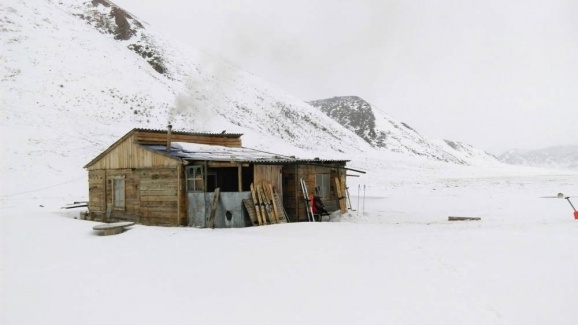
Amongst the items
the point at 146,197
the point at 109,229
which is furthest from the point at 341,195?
the point at 109,229

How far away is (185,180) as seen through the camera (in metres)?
17.9

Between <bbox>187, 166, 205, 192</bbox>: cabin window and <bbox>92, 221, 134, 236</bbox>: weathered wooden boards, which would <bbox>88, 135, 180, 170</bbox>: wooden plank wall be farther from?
<bbox>92, 221, 134, 236</bbox>: weathered wooden boards

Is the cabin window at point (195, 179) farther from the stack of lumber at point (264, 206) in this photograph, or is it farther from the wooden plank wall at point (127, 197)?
the wooden plank wall at point (127, 197)

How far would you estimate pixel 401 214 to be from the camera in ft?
74.6

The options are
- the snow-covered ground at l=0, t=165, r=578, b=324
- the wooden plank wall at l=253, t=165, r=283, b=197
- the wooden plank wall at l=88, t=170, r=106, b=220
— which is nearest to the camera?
the snow-covered ground at l=0, t=165, r=578, b=324

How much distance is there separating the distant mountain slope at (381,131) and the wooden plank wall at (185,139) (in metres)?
78.0

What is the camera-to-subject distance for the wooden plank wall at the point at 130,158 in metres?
18.4

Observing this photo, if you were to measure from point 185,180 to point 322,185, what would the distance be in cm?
799

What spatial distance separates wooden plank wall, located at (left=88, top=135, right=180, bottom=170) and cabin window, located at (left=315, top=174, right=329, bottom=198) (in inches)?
311

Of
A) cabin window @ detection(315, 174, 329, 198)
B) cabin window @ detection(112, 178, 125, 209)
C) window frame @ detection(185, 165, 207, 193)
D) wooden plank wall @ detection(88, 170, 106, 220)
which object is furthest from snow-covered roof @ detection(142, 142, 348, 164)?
wooden plank wall @ detection(88, 170, 106, 220)

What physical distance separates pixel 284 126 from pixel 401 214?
2290 inches

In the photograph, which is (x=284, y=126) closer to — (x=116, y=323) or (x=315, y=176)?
(x=315, y=176)

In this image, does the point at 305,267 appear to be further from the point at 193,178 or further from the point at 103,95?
the point at 103,95

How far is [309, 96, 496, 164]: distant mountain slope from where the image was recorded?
345ft
